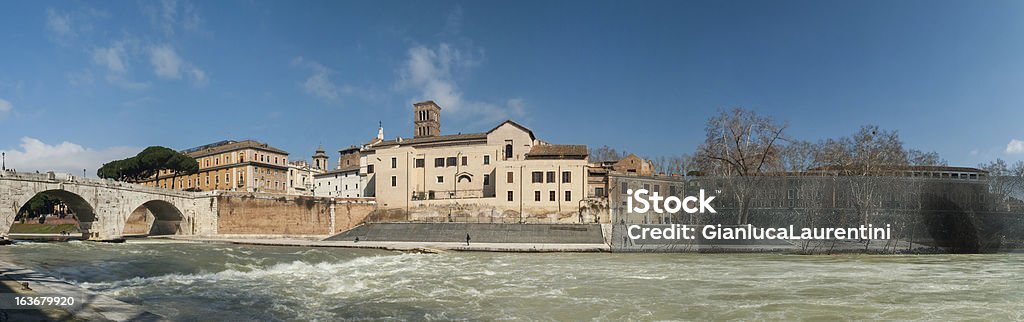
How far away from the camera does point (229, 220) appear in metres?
44.0

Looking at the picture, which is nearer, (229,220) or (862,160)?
(862,160)

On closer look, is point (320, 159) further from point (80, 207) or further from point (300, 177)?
point (80, 207)

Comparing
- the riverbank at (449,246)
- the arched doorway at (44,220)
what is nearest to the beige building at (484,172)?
the riverbank at (449,246)

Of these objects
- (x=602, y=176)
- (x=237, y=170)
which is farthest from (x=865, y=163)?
(x=237, y=170)

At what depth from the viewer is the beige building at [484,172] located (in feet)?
145

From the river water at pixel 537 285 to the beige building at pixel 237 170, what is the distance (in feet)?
114

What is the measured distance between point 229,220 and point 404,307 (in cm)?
3462

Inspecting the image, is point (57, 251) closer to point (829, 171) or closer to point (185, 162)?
point (185, 162)

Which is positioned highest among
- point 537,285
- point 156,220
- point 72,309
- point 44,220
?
point 72,309

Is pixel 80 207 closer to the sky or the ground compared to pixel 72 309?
closer to the sky

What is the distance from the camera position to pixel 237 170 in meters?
64.2

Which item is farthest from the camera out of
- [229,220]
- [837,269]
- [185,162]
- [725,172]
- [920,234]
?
[185,162]

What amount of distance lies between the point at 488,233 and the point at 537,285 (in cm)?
2093

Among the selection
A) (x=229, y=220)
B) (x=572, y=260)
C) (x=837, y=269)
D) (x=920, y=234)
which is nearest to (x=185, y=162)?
(x=229, y=220)
